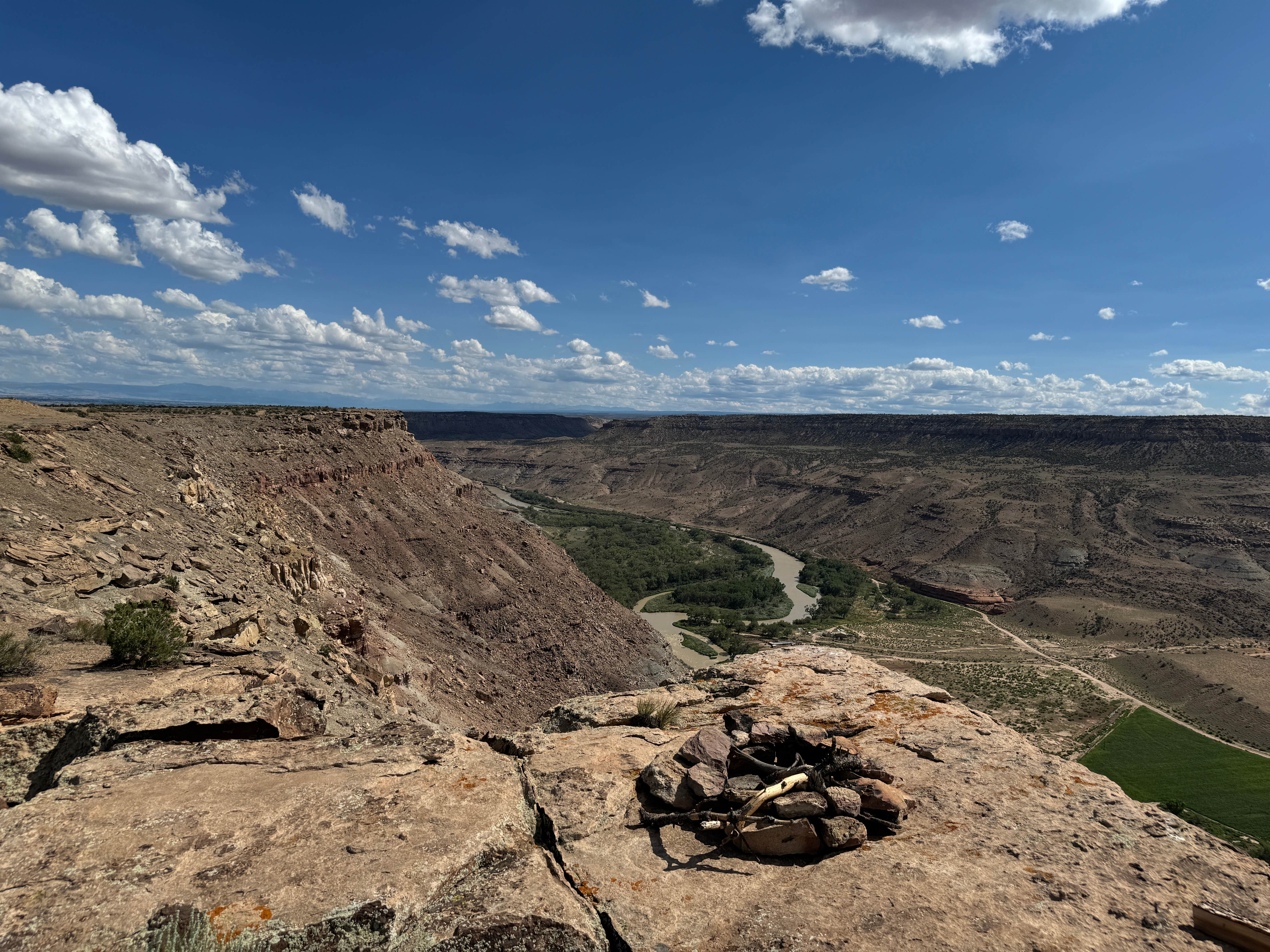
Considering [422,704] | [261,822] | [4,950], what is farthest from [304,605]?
[4,950]

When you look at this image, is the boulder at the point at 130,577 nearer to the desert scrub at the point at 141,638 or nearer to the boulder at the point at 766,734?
the desert scrub at the point at 141,638

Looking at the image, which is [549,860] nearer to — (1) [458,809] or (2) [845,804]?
(1) [458,809]

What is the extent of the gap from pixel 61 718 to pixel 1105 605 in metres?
95.2

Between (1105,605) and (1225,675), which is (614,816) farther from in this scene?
(1105,605)

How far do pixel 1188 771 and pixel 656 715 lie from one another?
52542 mm

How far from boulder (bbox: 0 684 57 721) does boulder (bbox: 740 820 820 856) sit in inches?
357

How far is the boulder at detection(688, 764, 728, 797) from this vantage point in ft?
24.7

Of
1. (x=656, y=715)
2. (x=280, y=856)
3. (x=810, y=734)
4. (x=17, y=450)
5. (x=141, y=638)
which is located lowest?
(x=656, y=715)

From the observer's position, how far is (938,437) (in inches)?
5989

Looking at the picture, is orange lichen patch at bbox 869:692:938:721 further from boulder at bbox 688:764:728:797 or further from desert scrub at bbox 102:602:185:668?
desert scrub at bbox 102:602:185:668

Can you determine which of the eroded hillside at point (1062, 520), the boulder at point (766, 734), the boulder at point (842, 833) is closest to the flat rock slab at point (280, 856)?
the boulder at point (842, 833)

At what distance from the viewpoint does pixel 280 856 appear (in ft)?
19.0

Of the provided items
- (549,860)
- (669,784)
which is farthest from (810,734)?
(549,860)

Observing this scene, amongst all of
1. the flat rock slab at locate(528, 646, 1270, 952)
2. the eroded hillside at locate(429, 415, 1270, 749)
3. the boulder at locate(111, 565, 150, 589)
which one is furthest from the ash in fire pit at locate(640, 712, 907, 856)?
the eroded hillside at locate(429, 415, 1270, 749)
